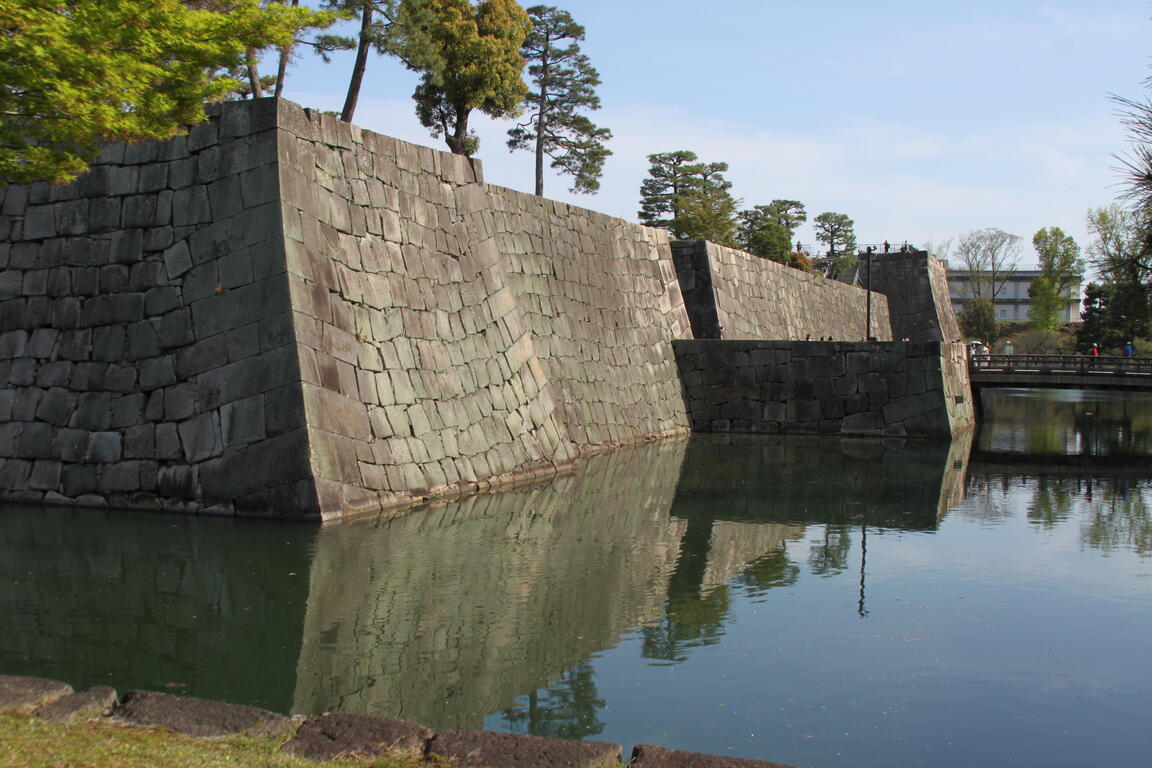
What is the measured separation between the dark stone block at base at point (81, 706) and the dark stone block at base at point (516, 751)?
4.20 ft

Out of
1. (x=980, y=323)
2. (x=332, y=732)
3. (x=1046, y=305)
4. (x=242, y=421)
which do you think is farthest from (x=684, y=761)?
(x=1046, y=305)

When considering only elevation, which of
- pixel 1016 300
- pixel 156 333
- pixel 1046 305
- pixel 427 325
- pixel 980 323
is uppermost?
pixel 1016 300

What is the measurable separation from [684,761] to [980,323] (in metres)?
64.9

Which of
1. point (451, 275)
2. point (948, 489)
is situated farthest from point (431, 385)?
point (948, 489)

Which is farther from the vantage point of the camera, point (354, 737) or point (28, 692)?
point (28, 692)

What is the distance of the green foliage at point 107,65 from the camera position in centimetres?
562

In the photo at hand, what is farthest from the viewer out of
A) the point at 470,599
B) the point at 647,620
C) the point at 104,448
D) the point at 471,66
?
the point at 471,66

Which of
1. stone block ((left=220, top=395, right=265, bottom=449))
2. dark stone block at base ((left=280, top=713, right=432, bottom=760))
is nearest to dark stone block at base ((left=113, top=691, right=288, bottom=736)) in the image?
dark stone block at base ((left=280, top=713, right=432, bottom=760))

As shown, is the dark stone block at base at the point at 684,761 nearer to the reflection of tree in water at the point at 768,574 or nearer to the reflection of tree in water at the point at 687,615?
the reflection of tree in water at the point at 687,615

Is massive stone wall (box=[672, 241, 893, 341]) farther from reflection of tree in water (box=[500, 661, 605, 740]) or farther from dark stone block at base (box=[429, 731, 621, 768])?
dark stone block at base (box=[429, 731, 621, 768])

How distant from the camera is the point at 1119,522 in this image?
34.8 ft

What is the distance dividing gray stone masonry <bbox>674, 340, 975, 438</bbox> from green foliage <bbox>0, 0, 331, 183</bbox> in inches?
523

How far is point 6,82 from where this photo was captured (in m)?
5.67

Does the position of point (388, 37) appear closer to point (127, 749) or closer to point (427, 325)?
point (427, 325)
